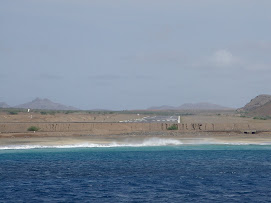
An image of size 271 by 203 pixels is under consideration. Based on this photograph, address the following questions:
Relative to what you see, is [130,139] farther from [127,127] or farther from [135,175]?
[135,175]

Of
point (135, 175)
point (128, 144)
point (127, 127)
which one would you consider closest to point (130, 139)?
point (128, 144)

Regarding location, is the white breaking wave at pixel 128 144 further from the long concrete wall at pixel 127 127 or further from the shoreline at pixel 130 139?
the long concrete wall at pixel 127 127

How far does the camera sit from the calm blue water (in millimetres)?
25531

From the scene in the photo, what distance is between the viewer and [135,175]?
106 ft

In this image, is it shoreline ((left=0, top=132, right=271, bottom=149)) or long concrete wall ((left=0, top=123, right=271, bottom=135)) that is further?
long concrete wall ((left=0, top=123, right=271, bottom=135))

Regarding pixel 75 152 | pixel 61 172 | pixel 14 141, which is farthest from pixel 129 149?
pixel 61 172

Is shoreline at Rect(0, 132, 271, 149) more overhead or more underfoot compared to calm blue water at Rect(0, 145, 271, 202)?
more overhead

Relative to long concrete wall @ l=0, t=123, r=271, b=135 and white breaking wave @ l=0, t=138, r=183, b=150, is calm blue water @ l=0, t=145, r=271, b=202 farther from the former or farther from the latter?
long concrete wall @ l=0, t=123, r=271, b=135

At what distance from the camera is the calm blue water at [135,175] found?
25.5 m

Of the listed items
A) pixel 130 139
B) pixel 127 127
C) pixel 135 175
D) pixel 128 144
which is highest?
pixel 127 127

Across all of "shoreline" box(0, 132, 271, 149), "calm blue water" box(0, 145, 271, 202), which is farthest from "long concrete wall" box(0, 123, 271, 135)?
"calm blue water" box(0, 145, 271, 202)

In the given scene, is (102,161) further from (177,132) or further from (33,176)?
(177,132)

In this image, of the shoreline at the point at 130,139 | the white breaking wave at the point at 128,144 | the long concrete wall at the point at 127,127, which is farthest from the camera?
the long concrete wall at the point at 127,127

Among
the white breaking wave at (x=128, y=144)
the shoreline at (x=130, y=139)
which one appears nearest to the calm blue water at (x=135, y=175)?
the white breaking wave at (x=128, y=144)
